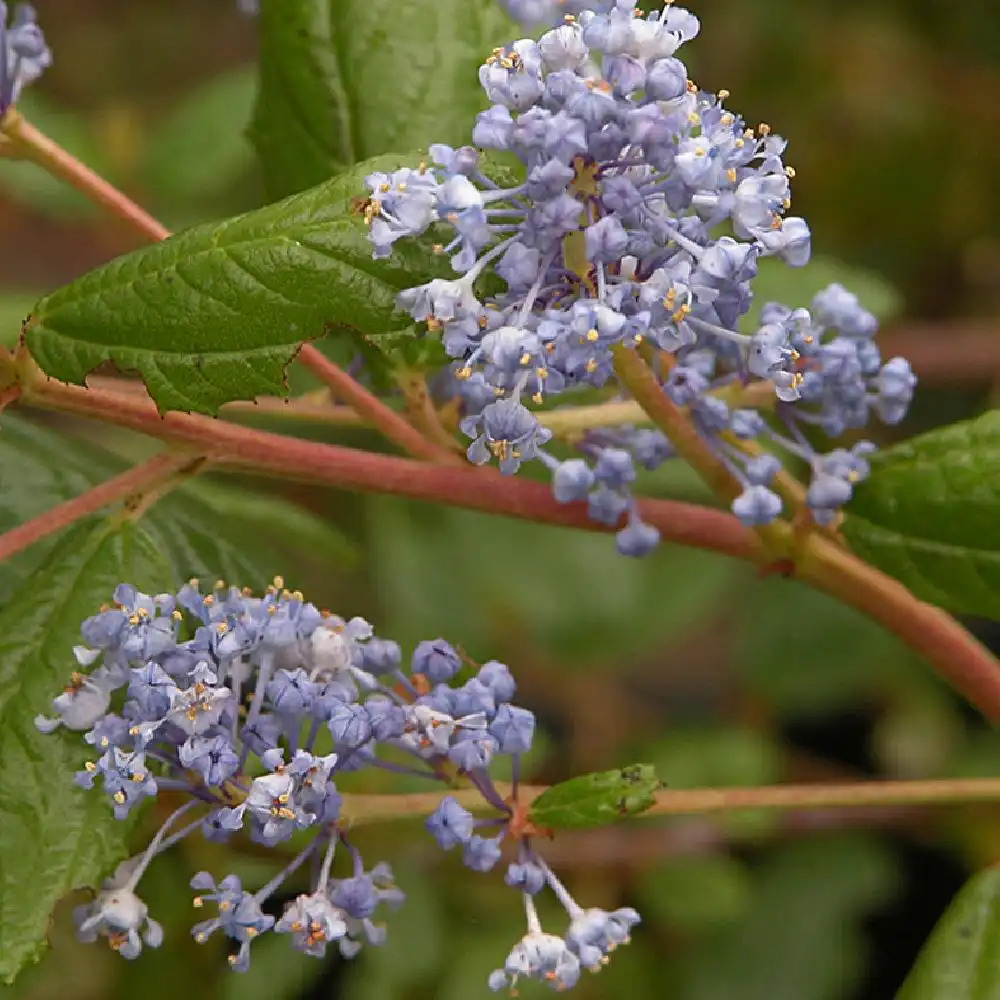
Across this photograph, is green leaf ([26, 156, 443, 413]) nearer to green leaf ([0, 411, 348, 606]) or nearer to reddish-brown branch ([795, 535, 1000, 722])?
green leaf ([0, 411, 348, 606])

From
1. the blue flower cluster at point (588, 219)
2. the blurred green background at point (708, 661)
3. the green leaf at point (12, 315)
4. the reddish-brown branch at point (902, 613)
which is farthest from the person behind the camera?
the blurred green background at point (708, 661)

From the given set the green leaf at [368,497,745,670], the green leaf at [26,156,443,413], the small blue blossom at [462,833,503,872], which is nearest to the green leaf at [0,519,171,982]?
the green leaf at [26,156,443,413]

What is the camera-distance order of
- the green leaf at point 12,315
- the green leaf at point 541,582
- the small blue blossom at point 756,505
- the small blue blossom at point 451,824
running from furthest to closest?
the green leaf at point 541,582
the green leaf at point 12,315
the small blue blossom at point 756,505
the small blue blossom at point 451,824

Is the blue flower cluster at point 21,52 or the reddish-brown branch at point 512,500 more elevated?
the blue flower cluster at point 21,52

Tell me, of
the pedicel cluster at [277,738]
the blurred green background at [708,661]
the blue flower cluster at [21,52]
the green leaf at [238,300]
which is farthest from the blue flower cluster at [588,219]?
the blurred green background at [708,661]

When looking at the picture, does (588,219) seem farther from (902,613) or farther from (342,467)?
(902,613)

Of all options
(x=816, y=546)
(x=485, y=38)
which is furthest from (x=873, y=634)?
(x=485, y=38)

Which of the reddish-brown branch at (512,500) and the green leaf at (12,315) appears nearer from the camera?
the reddish-brown branch at (512,500)

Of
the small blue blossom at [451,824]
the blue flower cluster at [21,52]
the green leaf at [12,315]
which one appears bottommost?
the small blue blossom at [451,824]

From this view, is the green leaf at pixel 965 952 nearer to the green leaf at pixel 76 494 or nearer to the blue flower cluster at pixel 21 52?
the green leaf at pixel 76 494
